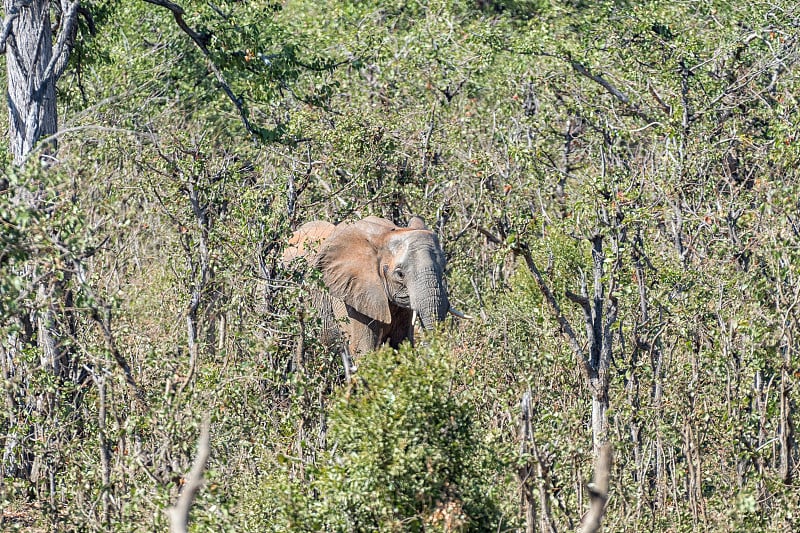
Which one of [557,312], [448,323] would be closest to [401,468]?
[557,312]

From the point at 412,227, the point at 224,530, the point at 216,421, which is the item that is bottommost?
the point at 224,530

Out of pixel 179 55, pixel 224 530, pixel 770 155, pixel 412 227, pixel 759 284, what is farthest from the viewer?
pixel 179 55

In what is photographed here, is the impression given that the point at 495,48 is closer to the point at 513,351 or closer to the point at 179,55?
the point at 179,55

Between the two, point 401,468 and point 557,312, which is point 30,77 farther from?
point 401,468

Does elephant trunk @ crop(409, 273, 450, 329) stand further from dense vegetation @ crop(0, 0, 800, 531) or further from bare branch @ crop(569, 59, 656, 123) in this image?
bare branch @ crop(569, 59, 656, 123)

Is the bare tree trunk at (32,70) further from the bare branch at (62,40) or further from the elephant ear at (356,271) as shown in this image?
the elephant ear at (356,271)

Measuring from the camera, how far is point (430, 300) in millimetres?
10672

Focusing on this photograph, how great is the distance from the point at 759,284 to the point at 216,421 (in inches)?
142

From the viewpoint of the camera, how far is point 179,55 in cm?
1573

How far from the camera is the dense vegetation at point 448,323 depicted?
665 cm

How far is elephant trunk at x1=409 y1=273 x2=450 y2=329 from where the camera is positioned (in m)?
10.6

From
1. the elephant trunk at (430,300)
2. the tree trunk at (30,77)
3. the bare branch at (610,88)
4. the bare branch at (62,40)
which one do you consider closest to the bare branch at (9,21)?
the tree trunk at (30,77)

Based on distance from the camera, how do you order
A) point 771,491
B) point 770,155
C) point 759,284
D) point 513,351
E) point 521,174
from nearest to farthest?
point 771,491, point 759,284, point 770,155, point 513,351, point 521,174

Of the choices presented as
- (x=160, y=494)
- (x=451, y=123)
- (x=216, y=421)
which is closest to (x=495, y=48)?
(x=451, y=123)
